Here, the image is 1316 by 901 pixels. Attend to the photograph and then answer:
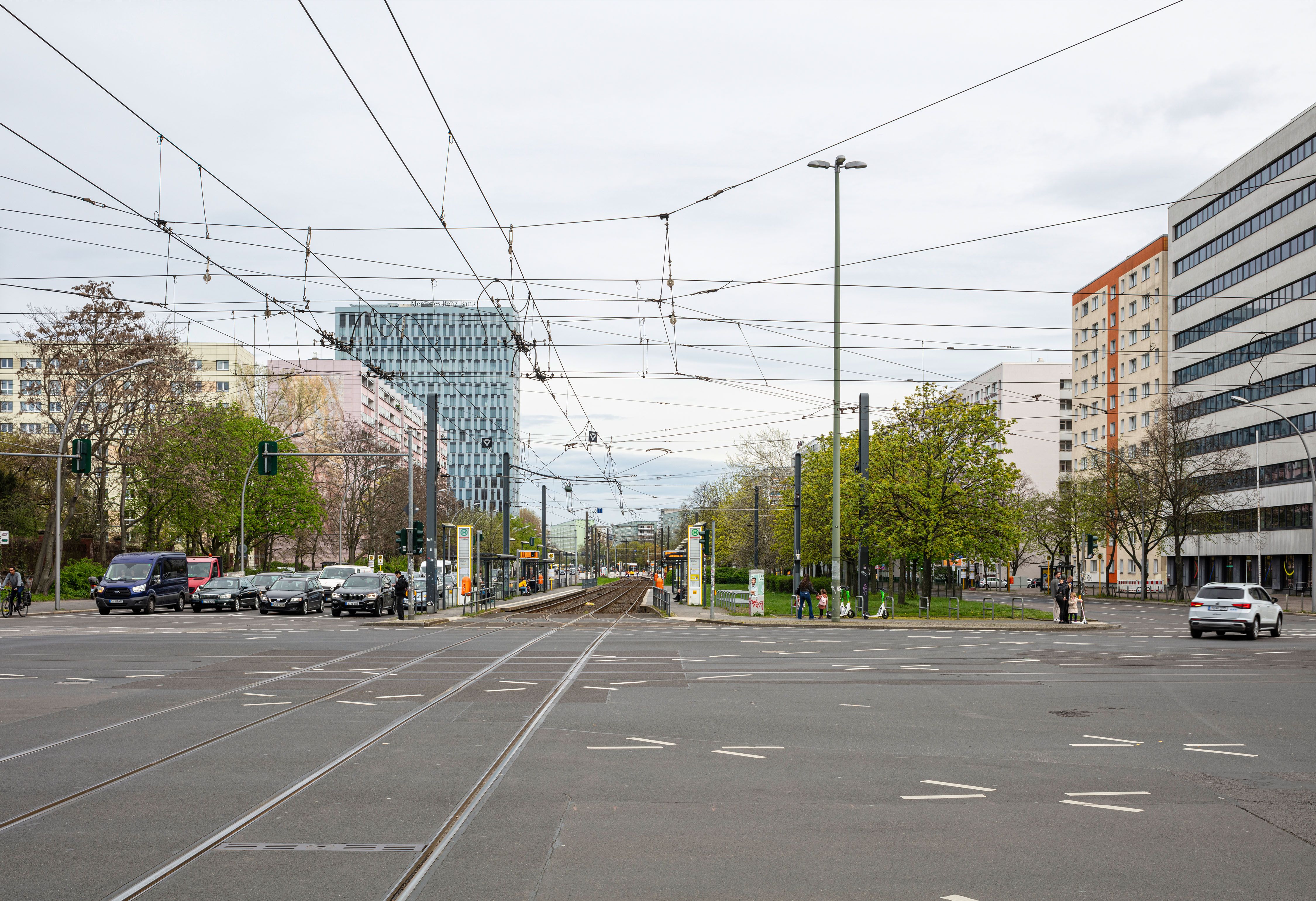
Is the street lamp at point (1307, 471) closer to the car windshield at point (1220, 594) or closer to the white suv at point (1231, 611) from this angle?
the white suv at point (1231, 611)

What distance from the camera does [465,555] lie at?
51.5m

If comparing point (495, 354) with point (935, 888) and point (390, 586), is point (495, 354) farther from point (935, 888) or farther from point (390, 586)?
point (935, 888)

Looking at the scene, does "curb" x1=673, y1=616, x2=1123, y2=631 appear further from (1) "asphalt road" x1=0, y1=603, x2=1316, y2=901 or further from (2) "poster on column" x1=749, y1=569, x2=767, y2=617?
(1) "asphalt road" x1=0, y1=603, x2=1316, y2=901

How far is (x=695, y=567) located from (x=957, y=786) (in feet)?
138

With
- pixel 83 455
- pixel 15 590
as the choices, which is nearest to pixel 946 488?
pixel 83 455

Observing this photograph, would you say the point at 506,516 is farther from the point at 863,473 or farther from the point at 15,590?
the point at 15,590

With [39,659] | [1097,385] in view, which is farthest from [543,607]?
[1097,385]

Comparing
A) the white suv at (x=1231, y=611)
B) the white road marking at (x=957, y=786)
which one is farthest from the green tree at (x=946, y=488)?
the white road marking at (x=957, y=786)

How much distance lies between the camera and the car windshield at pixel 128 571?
43.3 m

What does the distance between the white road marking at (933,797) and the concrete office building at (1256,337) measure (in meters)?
61.5

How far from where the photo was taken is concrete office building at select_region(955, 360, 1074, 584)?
121938mm

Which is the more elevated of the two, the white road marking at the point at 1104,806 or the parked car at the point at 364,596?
the white road marking at the point at 1104,806

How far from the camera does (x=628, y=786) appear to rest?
353 inches

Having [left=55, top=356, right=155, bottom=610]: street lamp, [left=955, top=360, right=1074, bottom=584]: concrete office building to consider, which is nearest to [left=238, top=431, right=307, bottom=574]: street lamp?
[left=55, top=356, right=155, bottom=610]: street lamp
